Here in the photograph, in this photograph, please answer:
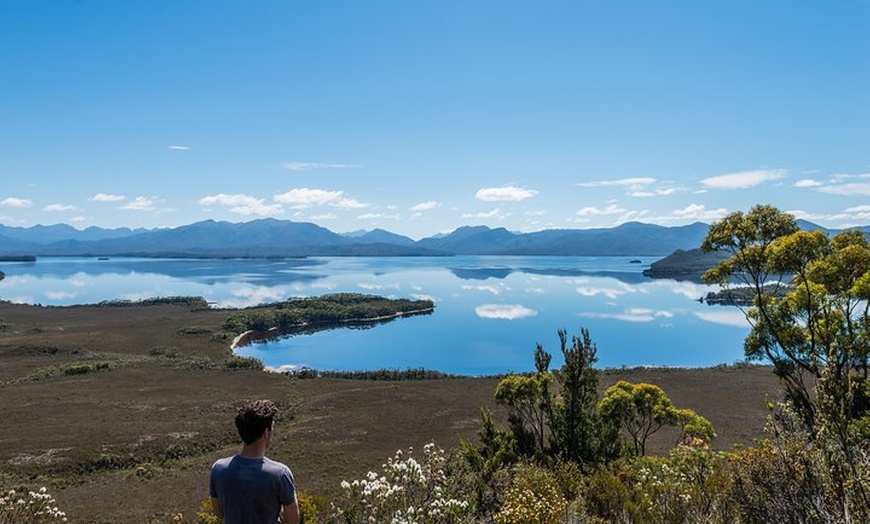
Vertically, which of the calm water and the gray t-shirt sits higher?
the gray t-shirt

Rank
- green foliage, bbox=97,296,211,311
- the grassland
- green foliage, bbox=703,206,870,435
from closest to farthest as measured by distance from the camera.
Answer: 1. green foliage, bbox=703,206,870,435
2. the grassland
3. green foliage, bbox=97,296,211,311

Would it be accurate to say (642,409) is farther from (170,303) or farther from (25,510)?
(170,303)

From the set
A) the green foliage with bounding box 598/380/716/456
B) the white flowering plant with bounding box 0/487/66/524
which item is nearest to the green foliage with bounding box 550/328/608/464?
the green foliage with bounding box 598/380/716/456

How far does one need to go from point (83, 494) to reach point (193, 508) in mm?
6942

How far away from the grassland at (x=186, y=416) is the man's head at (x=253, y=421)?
21647 mm

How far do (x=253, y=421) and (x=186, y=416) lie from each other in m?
39.3

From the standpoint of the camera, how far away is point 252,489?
371 centimetres

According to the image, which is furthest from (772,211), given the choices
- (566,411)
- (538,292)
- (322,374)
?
(538,292)

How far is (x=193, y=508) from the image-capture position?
21.7m

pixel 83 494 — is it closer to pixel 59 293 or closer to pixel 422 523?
pixel 422 523

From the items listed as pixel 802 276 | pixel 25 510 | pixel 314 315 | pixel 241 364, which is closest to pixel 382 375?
pixel 241 364

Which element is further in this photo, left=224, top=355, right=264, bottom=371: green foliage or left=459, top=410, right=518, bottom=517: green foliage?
left=224, top=355, right=264, bottom=371: green foliage

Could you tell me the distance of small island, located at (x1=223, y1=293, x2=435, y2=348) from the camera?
286ft

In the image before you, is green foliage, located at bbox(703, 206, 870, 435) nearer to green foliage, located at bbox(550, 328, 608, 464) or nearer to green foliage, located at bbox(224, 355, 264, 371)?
green foliage, located at bbox(550, 328, 608, 464)
